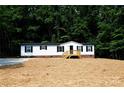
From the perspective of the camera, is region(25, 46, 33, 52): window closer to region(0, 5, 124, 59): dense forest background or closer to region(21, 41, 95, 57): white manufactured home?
region(21, 41, 95, 57): white manufactured home

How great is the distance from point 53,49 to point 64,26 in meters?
3.55

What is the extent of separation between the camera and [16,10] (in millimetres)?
27250

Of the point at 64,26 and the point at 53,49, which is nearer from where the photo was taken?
the point at 53,49

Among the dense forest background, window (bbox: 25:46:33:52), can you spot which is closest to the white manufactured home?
window (bbox: 25:46:33:52)

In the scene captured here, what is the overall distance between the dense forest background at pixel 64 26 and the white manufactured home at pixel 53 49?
0.90 metres

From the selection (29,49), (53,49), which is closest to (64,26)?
(53,49)

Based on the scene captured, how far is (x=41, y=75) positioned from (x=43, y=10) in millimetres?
17691

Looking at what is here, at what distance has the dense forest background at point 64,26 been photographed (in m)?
26.3

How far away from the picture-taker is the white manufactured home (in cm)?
2544

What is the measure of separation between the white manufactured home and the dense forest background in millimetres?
900

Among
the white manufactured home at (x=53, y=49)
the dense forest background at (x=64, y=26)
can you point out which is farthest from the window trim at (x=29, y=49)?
the dense forest background at (x=64, y=26)

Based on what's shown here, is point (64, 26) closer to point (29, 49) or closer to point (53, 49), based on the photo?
point (53, 49)

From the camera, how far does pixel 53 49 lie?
84.1 ft
